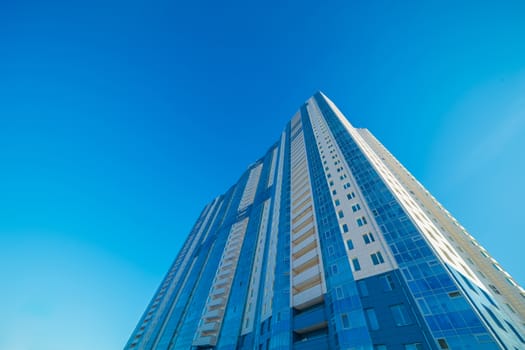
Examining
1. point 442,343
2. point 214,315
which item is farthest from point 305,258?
point 214,315

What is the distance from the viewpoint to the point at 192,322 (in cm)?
5209

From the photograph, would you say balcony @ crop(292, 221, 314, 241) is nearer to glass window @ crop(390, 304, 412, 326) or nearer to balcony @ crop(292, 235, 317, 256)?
balcony @ crop(292, 235, 317, 256)

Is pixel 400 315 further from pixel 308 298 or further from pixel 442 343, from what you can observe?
pixel 308 298

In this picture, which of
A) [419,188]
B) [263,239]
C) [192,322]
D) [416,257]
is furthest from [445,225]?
[192,322]

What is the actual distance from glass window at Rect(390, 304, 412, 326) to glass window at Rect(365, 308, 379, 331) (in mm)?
1839

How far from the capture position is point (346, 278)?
89.2ft

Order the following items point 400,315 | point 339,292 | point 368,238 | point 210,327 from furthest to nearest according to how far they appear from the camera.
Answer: point 210,327 < point 368,238 < point 339,292 < point 400,315

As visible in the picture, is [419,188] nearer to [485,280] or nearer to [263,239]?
[485,280]

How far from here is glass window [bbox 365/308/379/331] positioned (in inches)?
843

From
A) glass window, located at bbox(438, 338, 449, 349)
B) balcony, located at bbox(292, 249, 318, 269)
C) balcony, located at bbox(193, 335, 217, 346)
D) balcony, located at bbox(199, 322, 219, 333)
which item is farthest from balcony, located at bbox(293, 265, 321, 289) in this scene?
balcony, located at bbox(193, 335, 217, 346)

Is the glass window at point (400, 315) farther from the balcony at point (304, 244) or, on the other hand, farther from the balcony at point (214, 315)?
the balcony at point (214, 315)

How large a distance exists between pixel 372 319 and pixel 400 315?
276 centimetres

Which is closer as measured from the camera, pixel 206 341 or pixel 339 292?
pixel 339 292

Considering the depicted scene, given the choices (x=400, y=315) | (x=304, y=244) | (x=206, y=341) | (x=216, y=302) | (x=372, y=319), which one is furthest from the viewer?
(x=216, y=302)
